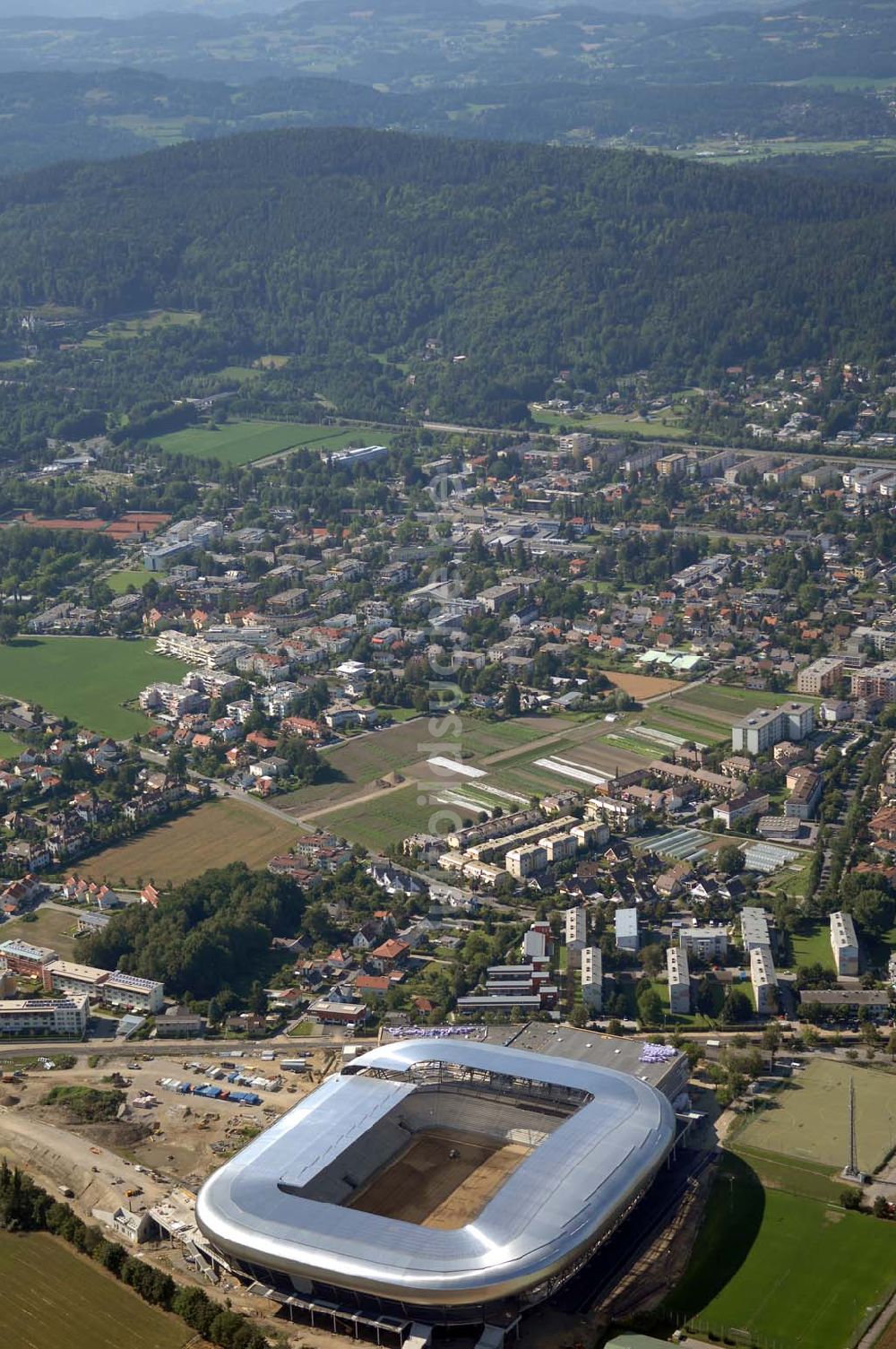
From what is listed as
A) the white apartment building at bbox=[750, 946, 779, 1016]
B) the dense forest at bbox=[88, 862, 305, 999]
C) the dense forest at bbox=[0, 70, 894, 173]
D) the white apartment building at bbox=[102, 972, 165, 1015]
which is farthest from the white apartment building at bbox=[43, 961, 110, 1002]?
the dense forest at bbox=[0, 70, 894, 173]

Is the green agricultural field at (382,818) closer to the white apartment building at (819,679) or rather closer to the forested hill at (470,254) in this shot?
the white apartment building at (819,679)

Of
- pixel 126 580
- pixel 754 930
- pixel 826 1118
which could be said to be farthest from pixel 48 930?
pixel 126 580

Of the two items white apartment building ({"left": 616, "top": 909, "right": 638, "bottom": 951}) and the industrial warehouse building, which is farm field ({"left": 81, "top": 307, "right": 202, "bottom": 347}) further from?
the industrial warehouse building

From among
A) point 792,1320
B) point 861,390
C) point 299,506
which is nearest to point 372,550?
point 299,506

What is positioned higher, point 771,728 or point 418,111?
point 418,111

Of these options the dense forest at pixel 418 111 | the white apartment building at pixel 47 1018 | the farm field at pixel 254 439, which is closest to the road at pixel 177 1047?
the white apartment building at pixel 47 1018

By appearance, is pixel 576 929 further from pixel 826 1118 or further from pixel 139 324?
pixel 139 324
